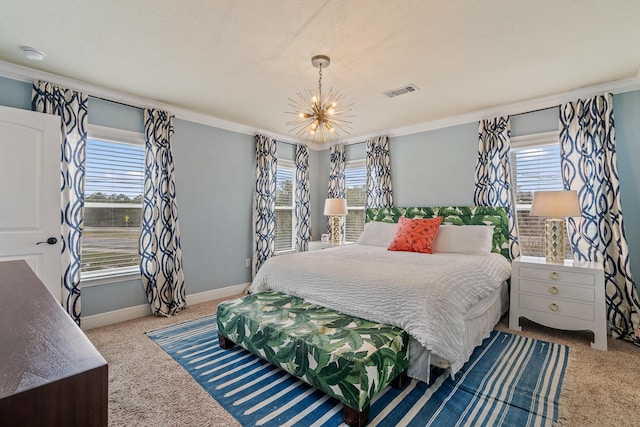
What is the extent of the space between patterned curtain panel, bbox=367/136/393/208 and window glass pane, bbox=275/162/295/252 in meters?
1.37

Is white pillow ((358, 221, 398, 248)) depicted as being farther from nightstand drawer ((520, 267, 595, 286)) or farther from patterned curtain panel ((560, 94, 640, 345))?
patterned curtain panel ((560, 94, 640, 345))

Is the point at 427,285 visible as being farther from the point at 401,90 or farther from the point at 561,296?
the point at 401,90

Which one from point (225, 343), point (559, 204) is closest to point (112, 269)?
point (225, 343)

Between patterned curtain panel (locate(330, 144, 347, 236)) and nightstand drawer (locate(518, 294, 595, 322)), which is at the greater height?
patterned curtain panel (locate(330, 144, 347, 236))

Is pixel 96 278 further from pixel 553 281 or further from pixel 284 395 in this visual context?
pixel 553 281

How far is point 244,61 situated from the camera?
102 inches

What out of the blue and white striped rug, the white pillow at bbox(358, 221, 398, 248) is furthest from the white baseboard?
the white pillow at bbox(358, 221, 398, 248)

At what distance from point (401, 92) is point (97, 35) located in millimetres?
2706

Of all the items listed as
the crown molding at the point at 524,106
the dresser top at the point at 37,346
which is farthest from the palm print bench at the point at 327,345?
the crown molding at the point at 524,106

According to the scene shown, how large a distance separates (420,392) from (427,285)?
0.69 meters

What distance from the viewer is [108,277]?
3178 millimetres

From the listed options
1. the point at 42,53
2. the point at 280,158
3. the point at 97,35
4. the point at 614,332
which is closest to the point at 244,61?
the point at 97,35

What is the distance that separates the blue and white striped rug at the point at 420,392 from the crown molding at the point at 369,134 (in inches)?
99.8

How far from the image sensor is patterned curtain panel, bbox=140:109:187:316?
3.42 m
